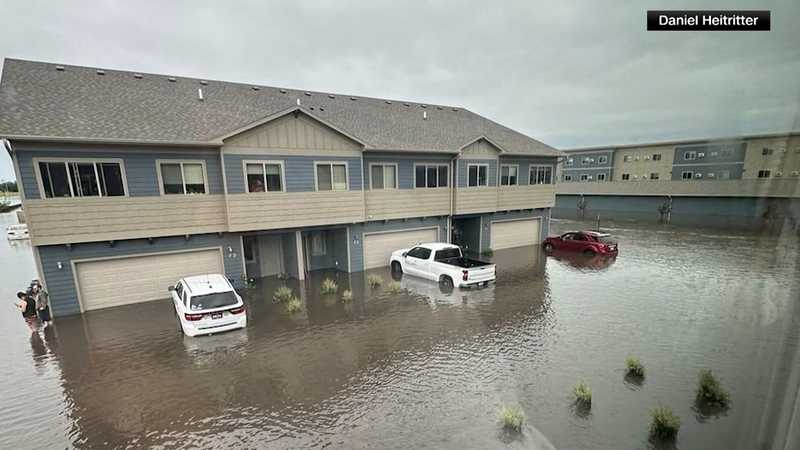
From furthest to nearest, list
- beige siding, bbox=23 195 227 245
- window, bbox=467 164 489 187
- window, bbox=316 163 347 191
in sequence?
window, bbox=467 164 489 187 < window, bbox=316 163 347 191 < beige siding, bbox=23 195 227 245

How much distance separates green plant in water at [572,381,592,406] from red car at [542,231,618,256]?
581 inches

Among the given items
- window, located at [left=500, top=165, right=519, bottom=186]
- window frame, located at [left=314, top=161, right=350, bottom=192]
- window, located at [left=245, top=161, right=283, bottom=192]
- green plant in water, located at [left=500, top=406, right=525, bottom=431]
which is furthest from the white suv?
window, located at [left=500, top=165, right=519, bottom=186]

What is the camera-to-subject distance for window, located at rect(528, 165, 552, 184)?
72.7 ft

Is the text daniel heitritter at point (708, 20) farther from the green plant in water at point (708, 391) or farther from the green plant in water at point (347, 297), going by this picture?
the green plant in water at point (347, 297)

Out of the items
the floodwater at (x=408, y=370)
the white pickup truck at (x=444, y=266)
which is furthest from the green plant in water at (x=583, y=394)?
the white pickup truck at (x=444, y=266)

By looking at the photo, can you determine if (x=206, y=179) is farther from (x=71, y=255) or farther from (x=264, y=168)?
(x=71, y=255)

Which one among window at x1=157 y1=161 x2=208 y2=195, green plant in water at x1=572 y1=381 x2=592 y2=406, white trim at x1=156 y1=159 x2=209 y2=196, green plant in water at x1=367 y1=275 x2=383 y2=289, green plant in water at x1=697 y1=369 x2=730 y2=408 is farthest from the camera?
green plant in water at x1=367 y1=275 x2=383 y2=289

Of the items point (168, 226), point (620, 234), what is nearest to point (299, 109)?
point (168, 226)

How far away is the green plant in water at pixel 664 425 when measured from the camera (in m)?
6.21

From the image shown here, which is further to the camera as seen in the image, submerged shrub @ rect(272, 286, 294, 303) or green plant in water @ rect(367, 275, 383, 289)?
green plant in water @ rect(367, 275, 383, 289)

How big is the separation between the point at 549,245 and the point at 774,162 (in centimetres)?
2188

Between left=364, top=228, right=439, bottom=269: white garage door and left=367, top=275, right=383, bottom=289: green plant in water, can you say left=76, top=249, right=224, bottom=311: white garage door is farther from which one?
left=364, top=228, right=439, bottom=269: white garage door

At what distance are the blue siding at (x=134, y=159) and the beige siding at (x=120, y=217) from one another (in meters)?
0.43

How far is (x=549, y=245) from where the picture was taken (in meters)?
22.0
